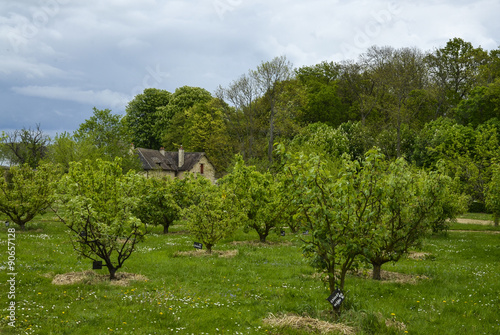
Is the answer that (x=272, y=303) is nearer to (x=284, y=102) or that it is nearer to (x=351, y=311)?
(x=351, y=311)

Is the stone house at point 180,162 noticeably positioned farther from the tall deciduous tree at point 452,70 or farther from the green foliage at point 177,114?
the tall deciduous tree at point 452,70

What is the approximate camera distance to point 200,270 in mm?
14516

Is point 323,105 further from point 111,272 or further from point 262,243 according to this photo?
point 111,272

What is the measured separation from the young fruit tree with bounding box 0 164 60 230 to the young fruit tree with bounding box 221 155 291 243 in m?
10.4

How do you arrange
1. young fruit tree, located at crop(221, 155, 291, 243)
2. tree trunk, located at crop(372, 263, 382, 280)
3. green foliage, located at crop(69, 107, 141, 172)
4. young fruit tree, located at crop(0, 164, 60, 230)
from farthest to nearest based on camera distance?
green foliage, located at crop(69, 107, 141, 172) < young fruit tree, located at crop(0, 164, 60, 230) < young fruit tree, located at crop(221, 155, 291, 243) < tree trunk, located at crop(372, 263, 382, 280)

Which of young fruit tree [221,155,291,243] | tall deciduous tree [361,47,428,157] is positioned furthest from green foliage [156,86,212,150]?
young fruit tree [221,155,291,243]

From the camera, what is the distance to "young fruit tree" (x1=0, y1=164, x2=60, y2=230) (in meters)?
23.5

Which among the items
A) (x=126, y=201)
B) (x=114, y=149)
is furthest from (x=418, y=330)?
(x=114, y=149)

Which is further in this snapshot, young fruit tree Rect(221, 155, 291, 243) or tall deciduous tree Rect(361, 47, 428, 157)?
tall deciduous tree Rect(361, 47, 428, 157)

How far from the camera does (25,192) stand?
23656mm

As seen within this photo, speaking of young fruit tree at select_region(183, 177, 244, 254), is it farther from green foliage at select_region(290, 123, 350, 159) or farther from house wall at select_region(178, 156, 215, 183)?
house wall at select_region(178, 156, 215, 183)

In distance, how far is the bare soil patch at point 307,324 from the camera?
908cm

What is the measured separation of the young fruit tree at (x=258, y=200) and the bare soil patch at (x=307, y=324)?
10893 millimetres

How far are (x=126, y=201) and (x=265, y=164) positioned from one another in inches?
1313
